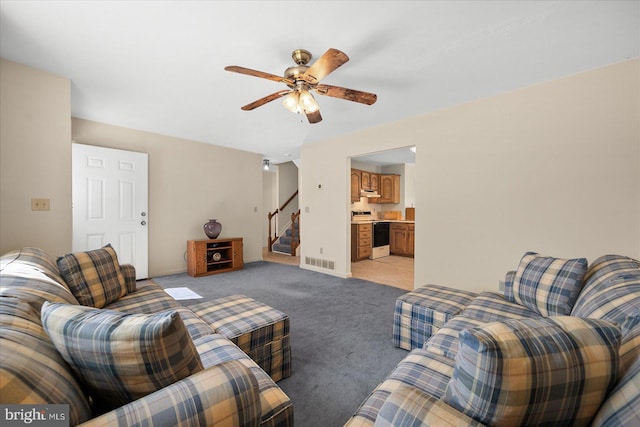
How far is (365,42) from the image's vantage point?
81.6 inches

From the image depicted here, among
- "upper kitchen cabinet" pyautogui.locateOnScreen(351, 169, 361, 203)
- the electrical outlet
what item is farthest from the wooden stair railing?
the electrical outlet

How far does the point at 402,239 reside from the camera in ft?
21.6

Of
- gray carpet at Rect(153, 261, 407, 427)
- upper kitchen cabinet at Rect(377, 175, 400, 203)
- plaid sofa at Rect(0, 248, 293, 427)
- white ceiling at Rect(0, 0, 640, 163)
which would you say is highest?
white ceiling at Rect(0, 0, 640, 163)

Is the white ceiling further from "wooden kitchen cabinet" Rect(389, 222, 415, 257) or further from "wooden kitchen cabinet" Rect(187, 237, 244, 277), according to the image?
"wooden kitchen cabinet" Rect(389, 222, 415, 257)

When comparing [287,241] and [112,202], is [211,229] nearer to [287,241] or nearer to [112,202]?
[112,202]

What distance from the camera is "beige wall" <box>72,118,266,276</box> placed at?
434 cm

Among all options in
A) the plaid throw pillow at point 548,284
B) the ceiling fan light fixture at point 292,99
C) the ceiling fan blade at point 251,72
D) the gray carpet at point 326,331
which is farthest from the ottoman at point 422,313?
the ceiling fan blade at point 251,72

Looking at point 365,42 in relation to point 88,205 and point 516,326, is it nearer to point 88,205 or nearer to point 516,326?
point 516,326

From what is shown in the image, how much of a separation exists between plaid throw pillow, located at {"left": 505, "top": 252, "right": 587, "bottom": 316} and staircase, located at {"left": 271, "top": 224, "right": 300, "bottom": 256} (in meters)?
5.23

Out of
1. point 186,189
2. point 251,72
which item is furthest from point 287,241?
point 251,72

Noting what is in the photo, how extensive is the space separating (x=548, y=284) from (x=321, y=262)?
3.54 m

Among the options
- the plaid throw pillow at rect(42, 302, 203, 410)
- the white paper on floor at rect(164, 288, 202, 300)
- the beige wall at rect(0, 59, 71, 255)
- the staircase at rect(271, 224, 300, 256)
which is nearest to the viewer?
the plaid throw pillow at rect(42, 302, 203, 410)

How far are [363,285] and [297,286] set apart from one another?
1029mm

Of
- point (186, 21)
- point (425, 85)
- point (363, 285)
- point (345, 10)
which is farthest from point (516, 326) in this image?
point (363, 285)
